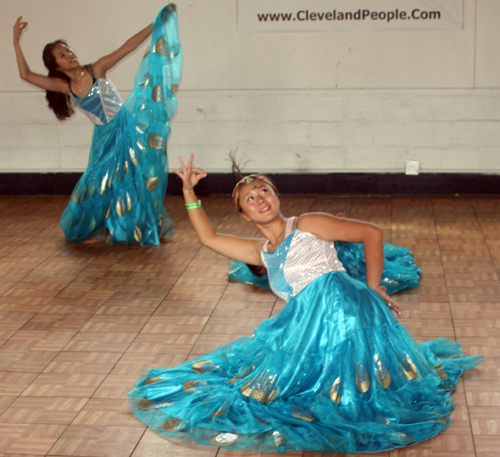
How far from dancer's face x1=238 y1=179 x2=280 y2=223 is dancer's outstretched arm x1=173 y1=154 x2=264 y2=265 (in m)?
0.17

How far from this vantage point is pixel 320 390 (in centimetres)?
253

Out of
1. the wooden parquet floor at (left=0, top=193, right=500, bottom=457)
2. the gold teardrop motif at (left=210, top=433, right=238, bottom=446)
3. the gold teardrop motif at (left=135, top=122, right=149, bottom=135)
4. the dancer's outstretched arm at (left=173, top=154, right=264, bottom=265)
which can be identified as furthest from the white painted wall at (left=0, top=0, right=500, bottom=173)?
the gold teardrop motif at (left=210, top=433, right=238, bottom=446)

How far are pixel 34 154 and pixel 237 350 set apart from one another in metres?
4.84

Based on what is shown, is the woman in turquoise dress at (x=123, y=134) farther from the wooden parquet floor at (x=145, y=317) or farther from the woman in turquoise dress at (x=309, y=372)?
the woman in turquoise dress at (x=309, y=372)

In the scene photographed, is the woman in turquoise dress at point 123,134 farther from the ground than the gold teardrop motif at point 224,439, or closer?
farther from the ground

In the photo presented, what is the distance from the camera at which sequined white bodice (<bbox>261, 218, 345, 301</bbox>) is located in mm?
2740

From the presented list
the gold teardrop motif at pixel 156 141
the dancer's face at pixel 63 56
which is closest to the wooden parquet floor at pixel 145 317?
the gold teardrop motif at pixel 156 141

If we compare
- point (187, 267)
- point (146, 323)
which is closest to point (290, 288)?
point (146, 323)

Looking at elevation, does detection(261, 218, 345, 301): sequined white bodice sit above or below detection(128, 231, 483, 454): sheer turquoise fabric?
above

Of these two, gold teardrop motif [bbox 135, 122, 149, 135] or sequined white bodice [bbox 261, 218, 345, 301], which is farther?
gold teardrop motif [bbox 135, 122, 149, 135]

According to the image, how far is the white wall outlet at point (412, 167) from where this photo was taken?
6.70m

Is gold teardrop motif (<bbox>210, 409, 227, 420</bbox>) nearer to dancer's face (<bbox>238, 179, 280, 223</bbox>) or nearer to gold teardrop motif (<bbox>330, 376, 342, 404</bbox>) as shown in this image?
gold teardrop motif (<bbox>330, 376, 342, 404</bbox>)

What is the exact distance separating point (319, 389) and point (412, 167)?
14.8 ft

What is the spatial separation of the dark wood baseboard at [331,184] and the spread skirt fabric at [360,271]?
247 centimetres
